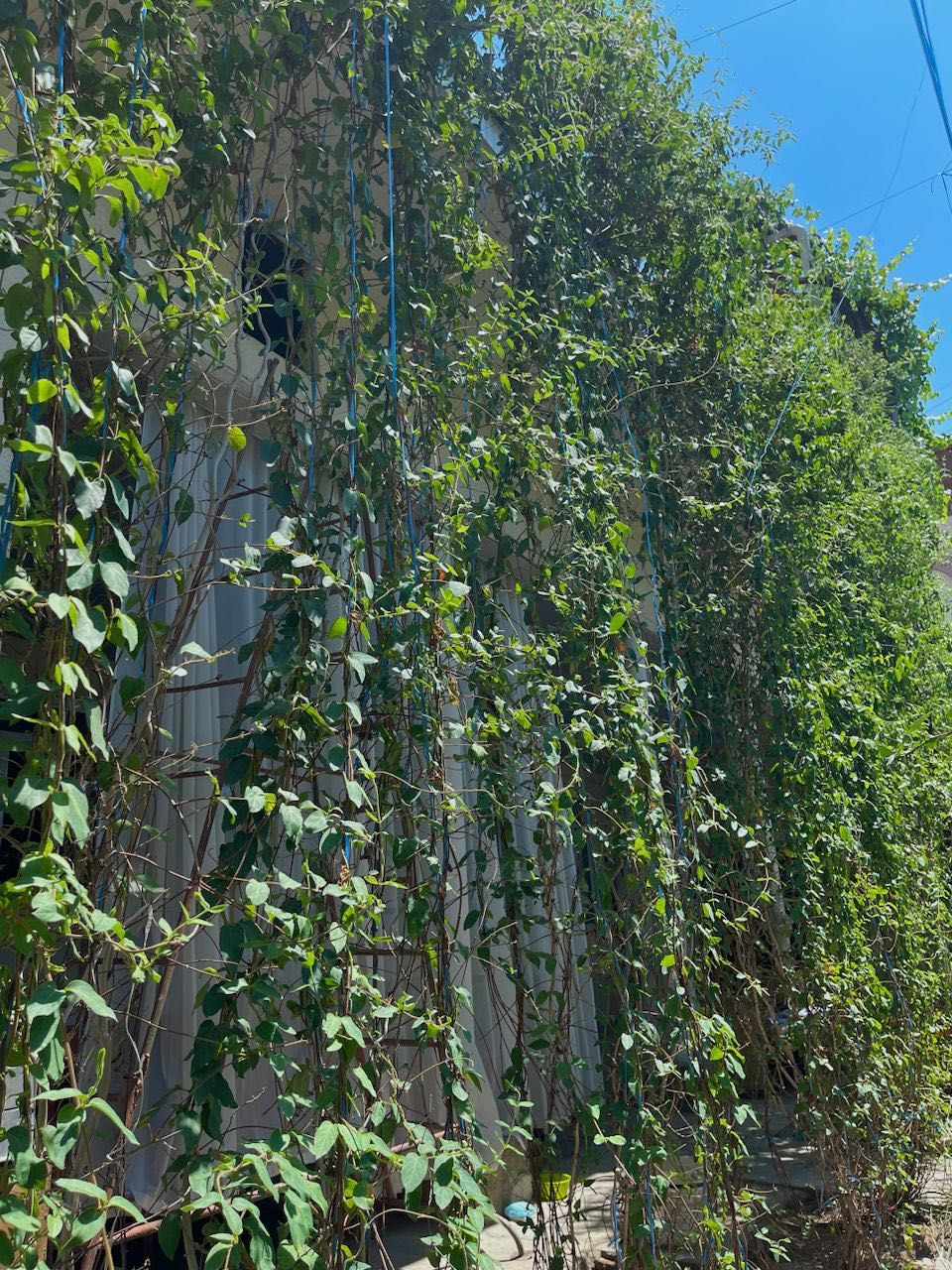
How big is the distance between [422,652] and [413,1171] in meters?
0.84

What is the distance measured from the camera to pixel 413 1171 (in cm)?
145

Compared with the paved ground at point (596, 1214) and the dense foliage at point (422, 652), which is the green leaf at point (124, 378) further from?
the paved ground at point (596, 1214)

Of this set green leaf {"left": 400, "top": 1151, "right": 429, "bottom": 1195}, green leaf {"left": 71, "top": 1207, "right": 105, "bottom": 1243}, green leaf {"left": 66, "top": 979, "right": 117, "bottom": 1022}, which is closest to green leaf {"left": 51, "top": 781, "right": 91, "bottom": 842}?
green leaf {"left": 66, "top": 979, "right": 117, "bottom": 1022}

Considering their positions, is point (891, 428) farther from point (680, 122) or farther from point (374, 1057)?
point (374, 1057)

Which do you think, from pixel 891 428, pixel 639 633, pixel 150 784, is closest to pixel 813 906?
pixel 639 633

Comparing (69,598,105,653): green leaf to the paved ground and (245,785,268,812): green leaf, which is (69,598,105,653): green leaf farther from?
the paved ground

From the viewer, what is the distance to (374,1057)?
5.46 ft

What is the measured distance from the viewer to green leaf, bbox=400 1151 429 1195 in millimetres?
1441

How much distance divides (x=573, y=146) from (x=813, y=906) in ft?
7.76

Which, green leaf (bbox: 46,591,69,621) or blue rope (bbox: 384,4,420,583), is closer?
green leaf (bbox: 46,591,69,621)

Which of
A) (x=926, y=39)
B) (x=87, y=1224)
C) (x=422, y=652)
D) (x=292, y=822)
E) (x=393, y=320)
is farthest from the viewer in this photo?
(x=926, y=39)

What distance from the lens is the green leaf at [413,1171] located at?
4.73 feet

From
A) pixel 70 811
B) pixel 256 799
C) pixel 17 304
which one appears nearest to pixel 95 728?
pixel 70 811

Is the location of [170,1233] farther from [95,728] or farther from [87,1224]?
[95,728]
